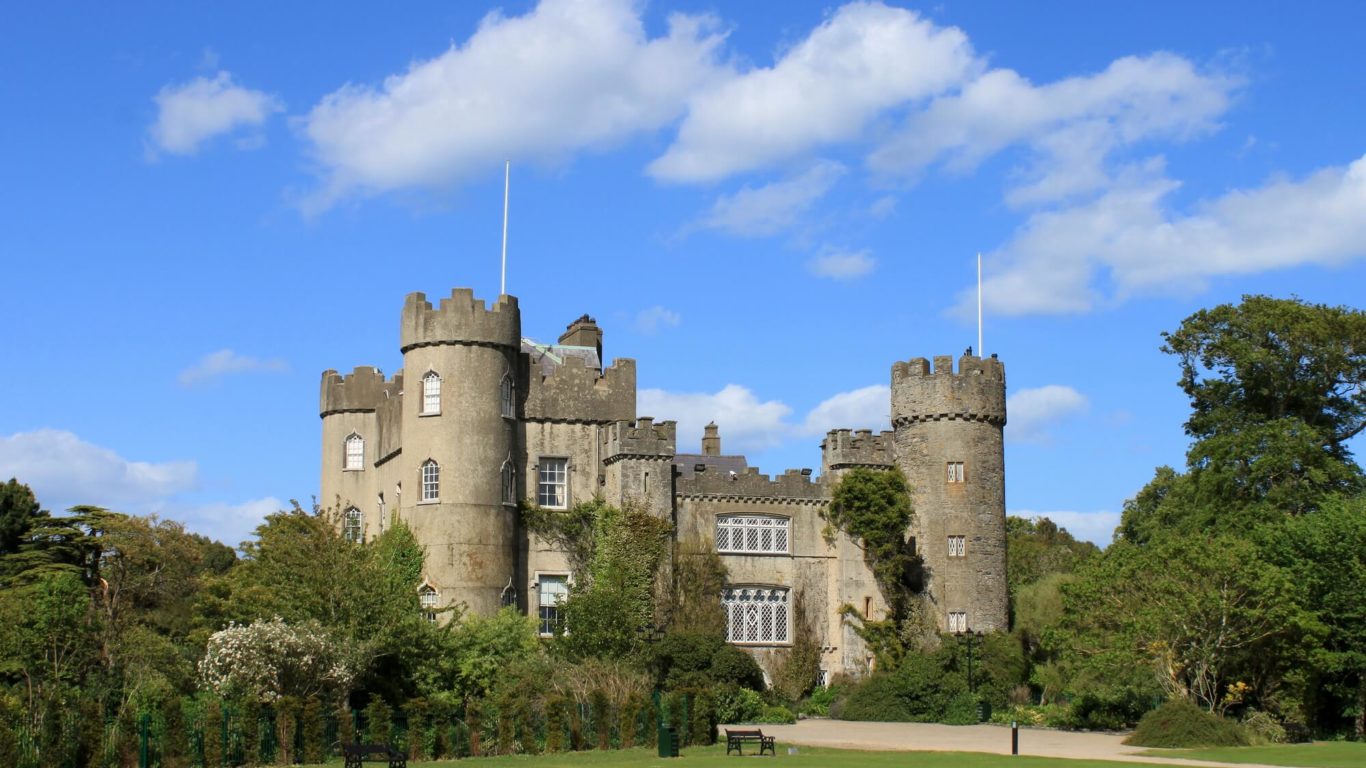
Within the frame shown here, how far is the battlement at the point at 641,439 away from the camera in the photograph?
46000mm

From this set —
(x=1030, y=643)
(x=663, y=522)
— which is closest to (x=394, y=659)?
(x=663, y=522)

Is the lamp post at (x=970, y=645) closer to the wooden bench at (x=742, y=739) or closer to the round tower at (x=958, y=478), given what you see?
the round tower at (x=958, y=478)

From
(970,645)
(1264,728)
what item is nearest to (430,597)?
(970,645)

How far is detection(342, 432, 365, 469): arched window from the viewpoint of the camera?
4991cm

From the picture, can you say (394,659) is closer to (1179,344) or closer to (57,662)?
(57,662)

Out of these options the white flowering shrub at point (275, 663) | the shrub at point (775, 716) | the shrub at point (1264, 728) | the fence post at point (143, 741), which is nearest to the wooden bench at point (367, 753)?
the fence post at point (143, 741)

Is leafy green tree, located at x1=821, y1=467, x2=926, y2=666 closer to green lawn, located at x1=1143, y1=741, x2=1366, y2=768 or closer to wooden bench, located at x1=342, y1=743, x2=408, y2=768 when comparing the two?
green lawn, located at x1=1143, y1=741, x2=1366, y2=768

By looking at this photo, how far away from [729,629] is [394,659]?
1399 cm

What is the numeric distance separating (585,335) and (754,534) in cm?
883

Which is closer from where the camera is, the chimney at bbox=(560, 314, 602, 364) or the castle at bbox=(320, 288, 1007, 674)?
the castle at bbox=(320, 288, 1007, 674)

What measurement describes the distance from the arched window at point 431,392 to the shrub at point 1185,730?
20714 millimetres

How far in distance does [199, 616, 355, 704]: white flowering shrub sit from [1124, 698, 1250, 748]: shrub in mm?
17502

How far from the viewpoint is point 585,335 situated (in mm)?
51781

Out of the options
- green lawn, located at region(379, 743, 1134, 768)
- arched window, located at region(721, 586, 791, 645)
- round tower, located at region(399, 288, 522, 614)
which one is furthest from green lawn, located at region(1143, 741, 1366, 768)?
round tower, located at region(399, 288, 522, 614)
